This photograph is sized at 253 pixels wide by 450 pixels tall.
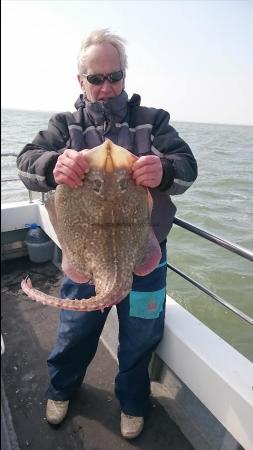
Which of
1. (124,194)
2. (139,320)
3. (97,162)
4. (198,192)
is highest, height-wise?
(97,162)

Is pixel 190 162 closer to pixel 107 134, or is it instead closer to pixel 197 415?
pixel 107 134

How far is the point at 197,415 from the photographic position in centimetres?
298

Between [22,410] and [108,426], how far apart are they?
0.77 metres

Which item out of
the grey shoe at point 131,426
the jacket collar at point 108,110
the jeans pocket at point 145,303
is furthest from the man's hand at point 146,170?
the grey shoe at point 131,426

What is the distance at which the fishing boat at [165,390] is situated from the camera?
2.49 metres

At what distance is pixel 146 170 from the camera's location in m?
1.65

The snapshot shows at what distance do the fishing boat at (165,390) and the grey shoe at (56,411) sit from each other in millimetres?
69

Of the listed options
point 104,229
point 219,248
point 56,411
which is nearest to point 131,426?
point 56,411

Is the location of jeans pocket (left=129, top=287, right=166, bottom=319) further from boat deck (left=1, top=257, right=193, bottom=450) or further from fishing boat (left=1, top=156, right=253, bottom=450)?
boat deck (left=1, top=257, right=193, bottom=450)

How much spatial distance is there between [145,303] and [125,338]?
37cm

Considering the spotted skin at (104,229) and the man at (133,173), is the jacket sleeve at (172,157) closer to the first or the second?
the man at (133,173)

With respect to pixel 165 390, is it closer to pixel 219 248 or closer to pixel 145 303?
pixel 145 303

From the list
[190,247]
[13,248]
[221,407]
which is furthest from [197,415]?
[190,247]

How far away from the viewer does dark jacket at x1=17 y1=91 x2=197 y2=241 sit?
2201 millimetres
